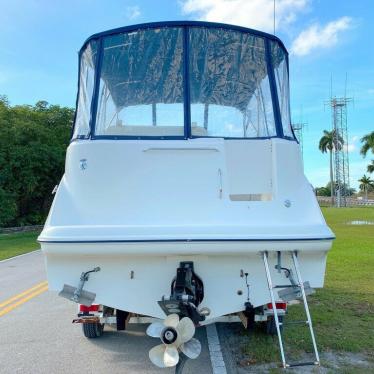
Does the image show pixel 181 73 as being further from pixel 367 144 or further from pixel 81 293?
pixel 367 144

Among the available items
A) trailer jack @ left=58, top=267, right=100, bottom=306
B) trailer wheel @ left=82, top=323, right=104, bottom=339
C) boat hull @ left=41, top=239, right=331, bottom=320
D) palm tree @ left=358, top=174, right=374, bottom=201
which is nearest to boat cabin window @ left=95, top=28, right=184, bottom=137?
boat hull @ left=41, top=239, right=331, bottom=320

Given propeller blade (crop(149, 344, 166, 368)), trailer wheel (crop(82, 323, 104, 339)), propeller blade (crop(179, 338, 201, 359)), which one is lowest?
trailer wheel (crop(82, 323, 104, 339))

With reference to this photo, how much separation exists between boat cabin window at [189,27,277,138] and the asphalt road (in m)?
2.72

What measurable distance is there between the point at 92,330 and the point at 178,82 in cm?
338

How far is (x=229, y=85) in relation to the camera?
568cm

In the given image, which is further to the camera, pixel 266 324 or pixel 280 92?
pixel 266 324

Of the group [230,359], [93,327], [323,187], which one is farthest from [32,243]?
[323,187]

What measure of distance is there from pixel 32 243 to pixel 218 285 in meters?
19.6

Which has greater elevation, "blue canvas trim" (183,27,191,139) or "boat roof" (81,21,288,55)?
"boat roof" (81,21,288,55)

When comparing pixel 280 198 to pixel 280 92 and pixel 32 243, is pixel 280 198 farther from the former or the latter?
pixel 32 243

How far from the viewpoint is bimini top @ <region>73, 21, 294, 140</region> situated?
541cm

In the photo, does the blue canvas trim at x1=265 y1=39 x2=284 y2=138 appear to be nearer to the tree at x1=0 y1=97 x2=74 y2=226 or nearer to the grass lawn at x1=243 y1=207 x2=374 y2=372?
the grass lawn at x1=243 y1=207 x2=374 y2=372

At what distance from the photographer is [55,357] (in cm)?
560

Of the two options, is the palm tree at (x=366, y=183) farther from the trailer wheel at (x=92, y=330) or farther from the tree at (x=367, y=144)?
the trailer wheel at (x=92, y=330)
